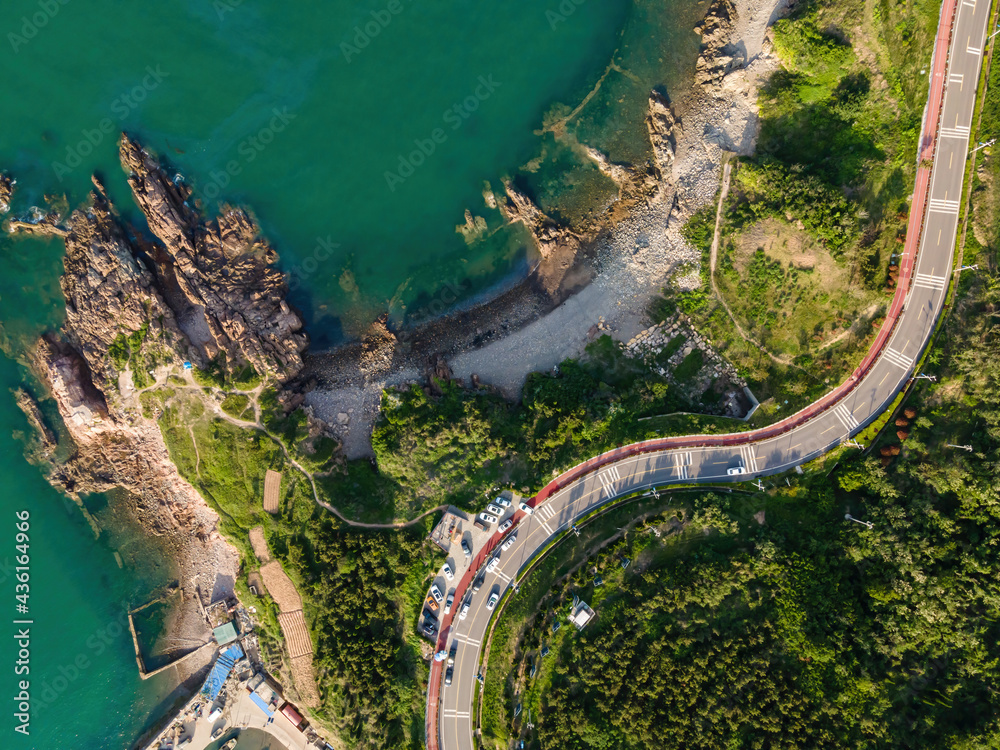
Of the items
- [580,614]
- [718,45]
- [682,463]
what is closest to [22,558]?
[580,614]

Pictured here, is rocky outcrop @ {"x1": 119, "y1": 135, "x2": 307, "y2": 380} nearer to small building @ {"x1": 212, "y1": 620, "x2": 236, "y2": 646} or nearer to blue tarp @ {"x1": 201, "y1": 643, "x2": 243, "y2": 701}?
small building @ {"x1": 212, "y1": 620, "x2": 236, "y2": 646}

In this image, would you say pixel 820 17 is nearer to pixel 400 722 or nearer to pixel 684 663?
pixel 684 663

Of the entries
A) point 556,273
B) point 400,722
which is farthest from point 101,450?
point 556,273

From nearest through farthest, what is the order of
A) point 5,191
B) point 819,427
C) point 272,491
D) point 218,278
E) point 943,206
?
point 943,206 < point 819,427 < point 272,491 < point 5,191 < point 218,278

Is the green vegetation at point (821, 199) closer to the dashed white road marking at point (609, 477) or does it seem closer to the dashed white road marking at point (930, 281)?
the dashed white road marking at point (930, 281)

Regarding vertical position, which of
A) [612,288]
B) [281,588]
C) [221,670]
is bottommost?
[221,670]

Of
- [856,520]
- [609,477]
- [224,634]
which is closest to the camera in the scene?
[856,520]

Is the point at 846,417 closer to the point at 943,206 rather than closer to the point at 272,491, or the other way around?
the point at 943,206
